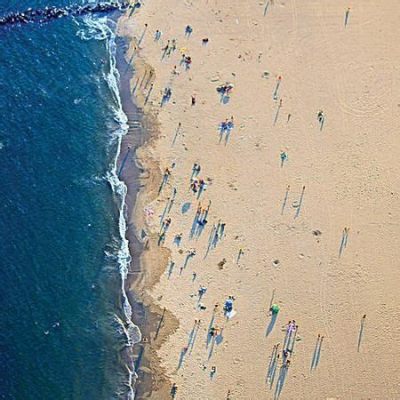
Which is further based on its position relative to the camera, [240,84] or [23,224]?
[240,84]

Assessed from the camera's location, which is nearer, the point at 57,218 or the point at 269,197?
the point at 57,218

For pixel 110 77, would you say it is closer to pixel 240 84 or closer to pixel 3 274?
pixel 240 84

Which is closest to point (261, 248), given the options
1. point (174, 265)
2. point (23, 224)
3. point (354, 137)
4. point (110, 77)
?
point (174, 265)

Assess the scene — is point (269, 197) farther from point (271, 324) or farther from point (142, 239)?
point (271, 324)

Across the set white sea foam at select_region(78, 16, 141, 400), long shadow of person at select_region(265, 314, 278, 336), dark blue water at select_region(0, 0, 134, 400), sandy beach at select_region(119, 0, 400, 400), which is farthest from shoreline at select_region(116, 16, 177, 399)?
long shadow of person at select_region(265, 314, 278, 336)

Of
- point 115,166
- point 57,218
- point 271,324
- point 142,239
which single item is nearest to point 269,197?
point 142,239

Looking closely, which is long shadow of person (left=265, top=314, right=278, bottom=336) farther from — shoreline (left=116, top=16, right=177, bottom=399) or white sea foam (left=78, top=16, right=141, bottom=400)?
white sea foam (left=78, top=16, right=141, bottom=400)

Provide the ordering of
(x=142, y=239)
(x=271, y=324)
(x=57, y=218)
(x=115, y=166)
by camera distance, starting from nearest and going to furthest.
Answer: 1. (x=271, y=324)
2. (x=142, y=239)
3. (x=57, y=218)
4. (x=115, y=166)
